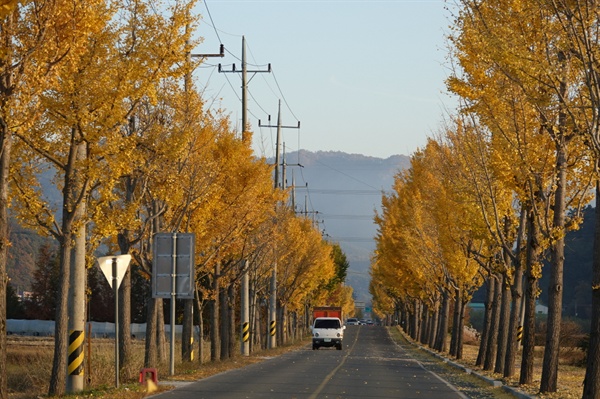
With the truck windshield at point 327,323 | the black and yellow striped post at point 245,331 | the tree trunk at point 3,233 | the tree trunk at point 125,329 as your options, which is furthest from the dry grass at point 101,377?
the truck windshield at point 327,323

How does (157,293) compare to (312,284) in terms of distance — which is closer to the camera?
(157,293)

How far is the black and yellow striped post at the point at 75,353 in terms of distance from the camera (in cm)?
2114

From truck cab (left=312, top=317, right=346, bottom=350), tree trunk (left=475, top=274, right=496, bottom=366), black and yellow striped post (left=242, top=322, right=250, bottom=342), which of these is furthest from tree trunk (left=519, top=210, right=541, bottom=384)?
truck cab (left=312, top=317, right=346, bottom=350)

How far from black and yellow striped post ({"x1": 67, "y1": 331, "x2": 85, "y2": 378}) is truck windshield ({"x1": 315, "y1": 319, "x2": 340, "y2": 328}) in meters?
43.5

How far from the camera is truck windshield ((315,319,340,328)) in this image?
64.4 meters

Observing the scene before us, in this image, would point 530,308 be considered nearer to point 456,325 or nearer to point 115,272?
point 115,272

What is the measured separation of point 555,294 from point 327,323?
41.7 meters

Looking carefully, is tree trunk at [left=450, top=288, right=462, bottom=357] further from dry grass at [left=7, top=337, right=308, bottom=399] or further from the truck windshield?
dry grass at [left=7, top=337, right=308, bottom=399]

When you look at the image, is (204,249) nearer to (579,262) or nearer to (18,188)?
(18,188)

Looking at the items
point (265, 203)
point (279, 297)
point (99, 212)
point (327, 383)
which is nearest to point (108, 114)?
point (99, 212)

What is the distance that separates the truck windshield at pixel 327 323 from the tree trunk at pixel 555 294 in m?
40.6

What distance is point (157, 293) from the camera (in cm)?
2784

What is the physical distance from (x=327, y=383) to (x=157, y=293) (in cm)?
520

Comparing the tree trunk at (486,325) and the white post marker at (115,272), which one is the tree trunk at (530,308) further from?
the white post marker at (115,272)
